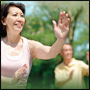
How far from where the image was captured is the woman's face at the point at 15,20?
4.87 ft

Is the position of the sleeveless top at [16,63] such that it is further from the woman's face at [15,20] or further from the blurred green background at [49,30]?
the blurred green background at [49,30]

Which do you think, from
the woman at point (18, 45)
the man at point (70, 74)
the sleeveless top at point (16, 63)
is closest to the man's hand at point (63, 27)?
the woman at point (18, 45)

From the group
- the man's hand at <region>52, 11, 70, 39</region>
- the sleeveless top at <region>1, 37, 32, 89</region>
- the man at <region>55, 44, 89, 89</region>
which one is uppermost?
the man's hand at <region>52, 11, 70, 39</region>

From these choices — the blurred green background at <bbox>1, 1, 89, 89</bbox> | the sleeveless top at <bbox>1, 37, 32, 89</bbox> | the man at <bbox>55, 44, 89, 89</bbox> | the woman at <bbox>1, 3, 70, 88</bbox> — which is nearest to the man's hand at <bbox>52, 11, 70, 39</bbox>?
the woman at <bbox>1, 3, 70, 88</bbox>

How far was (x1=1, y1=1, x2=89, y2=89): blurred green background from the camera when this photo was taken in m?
5.07

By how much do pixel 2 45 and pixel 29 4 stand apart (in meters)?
3.68

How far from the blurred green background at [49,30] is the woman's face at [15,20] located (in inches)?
134

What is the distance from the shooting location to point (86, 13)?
18.2 feet

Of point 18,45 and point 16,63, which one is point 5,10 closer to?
point 18,45

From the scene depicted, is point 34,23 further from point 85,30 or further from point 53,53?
point 53,53

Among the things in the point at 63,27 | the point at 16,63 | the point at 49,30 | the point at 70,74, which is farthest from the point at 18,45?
the point at 49,30

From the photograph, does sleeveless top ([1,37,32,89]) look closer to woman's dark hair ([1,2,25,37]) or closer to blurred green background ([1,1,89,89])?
woman's dark hair ([1,2,25,37])

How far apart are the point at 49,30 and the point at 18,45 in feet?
12.2

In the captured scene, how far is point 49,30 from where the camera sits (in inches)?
205
